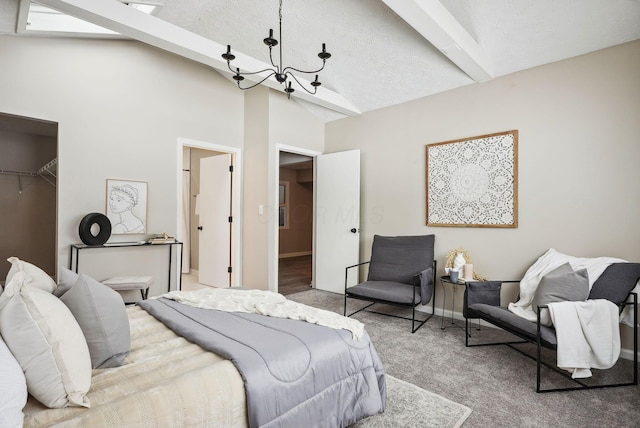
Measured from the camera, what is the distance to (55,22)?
3168 millimetres

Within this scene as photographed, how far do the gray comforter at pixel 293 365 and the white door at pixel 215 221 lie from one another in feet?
9.73

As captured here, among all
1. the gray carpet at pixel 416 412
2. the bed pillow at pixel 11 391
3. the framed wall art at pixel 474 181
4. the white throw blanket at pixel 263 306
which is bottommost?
the gray carpet at pixel 416 412

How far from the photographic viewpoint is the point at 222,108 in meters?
4.65

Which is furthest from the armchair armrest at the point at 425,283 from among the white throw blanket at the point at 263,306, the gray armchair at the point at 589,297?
the white throw blanket at the point at 263,306

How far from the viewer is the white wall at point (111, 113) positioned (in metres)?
3.24

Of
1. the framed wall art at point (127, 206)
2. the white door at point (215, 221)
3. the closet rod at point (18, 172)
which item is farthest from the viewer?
the white door at point (215, 221)

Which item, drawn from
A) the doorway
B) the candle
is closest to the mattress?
the candle

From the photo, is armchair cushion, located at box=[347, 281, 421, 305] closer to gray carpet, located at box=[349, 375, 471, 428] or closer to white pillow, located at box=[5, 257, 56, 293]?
gray carpet, located at box=[349, 375, 471, 428]

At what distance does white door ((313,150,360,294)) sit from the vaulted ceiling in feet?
3.20

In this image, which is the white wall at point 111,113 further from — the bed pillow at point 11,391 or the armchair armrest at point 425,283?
the armchair armrest at point 425,283

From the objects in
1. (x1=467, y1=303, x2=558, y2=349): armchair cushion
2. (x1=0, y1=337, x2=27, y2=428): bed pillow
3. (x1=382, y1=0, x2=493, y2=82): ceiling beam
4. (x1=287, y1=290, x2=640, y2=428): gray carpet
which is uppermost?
(x1=382, y1=0, x2=493, y2=82): ceiling beam

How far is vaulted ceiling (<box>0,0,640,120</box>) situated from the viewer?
2.59m

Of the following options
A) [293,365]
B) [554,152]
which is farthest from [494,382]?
[554,152]

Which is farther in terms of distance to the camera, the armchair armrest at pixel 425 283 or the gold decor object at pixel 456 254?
the gold decor object at pixel 456 254
